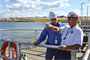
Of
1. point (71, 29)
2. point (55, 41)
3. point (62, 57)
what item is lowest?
point (62, 57)

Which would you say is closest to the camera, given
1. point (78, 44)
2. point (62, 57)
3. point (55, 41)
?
point (78, 44)

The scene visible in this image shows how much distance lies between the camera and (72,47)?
1982 millimetres

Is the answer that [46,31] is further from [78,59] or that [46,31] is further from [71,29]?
[78,59]

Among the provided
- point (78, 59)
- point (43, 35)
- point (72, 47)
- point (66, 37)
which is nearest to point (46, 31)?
point (43, 35)

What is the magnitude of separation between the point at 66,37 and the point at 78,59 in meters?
3.33

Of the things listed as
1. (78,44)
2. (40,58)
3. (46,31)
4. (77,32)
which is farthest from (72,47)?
(40,58)

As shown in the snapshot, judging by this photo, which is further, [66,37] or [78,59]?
[78,59]

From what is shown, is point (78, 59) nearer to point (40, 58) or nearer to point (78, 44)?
point (40, 58)

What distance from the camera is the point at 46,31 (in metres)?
2.79

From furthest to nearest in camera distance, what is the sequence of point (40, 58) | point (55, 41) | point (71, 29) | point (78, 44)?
point (40, 58) → point (55, 41) → point (71, 29) → point (78, 44)

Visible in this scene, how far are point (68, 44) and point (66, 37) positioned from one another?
0.44 ft

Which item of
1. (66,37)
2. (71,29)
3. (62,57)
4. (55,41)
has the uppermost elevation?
(71,29)

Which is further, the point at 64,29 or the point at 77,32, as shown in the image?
the point at 64,29

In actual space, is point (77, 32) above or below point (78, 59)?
above
